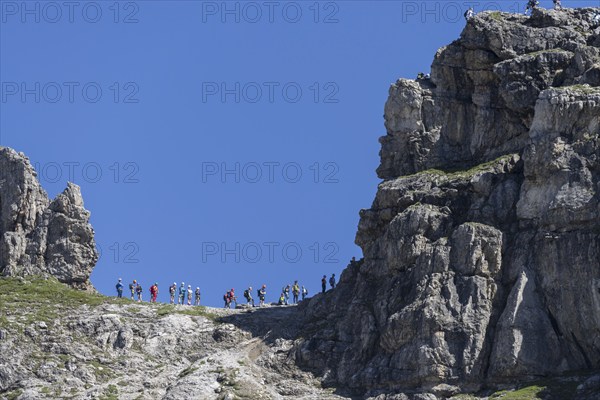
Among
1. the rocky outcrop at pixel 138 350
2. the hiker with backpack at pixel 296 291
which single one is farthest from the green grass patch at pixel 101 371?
the hiker with backpack at pixel 296 291

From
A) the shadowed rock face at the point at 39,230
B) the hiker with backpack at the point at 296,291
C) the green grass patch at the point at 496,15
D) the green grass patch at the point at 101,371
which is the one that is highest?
the green grass patch at the point at 496,15

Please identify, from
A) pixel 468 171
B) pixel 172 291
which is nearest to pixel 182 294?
pixel 172 291

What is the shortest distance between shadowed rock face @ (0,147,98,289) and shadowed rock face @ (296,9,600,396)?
25.8 meters

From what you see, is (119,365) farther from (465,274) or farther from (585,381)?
(585,381)

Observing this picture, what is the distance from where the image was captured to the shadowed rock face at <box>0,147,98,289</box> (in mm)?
161750

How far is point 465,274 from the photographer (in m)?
141

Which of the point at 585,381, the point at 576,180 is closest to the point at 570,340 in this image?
the point at 585,381

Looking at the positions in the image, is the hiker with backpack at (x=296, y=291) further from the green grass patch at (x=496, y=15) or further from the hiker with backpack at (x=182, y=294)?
the green grass patch at (x=496, y=15)

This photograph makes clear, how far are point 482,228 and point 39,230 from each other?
48.1 meters

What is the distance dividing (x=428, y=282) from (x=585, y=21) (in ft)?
121

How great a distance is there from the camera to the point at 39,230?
16288cm

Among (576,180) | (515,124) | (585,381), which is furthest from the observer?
(515,124)

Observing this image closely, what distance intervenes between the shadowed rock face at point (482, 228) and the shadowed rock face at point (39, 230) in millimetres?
25833

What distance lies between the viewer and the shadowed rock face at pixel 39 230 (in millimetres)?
161750
